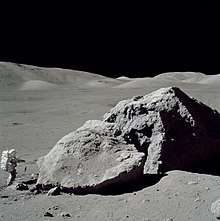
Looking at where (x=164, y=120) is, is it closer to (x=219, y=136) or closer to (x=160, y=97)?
(x=160, y=97)

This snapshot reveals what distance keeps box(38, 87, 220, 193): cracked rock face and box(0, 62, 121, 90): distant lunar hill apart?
55.5ft

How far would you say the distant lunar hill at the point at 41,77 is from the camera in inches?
815

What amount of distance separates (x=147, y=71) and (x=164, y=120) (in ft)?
76.7

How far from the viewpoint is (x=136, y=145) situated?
309 centimetres

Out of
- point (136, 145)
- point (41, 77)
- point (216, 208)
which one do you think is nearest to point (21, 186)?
point (136, 145)

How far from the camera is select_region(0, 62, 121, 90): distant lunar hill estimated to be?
67.9 ft

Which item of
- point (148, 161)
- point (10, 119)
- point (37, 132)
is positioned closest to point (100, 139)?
point (148, 161)

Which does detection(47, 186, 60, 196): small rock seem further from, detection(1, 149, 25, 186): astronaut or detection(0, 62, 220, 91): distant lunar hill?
detection(0, 62, 220, 91): distant lunar hill

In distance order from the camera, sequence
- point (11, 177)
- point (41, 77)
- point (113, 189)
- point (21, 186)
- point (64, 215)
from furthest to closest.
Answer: point (41, 77)
point (11, 177)
point (21, 186)
point (113, 189)
point (64, 215)

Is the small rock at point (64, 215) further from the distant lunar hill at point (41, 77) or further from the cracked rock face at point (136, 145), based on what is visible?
the distant lunar hill at point (41, 77)

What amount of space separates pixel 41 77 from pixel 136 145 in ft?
70.7

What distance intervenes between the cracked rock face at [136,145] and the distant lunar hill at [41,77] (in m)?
16.9

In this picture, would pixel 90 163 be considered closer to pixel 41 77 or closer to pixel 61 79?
pixel 41 77

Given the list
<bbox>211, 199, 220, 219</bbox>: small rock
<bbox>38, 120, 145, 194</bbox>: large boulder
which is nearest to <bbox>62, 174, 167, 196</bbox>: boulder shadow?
<bbox>38, 120, 145, 194</bbox>: large boulder
